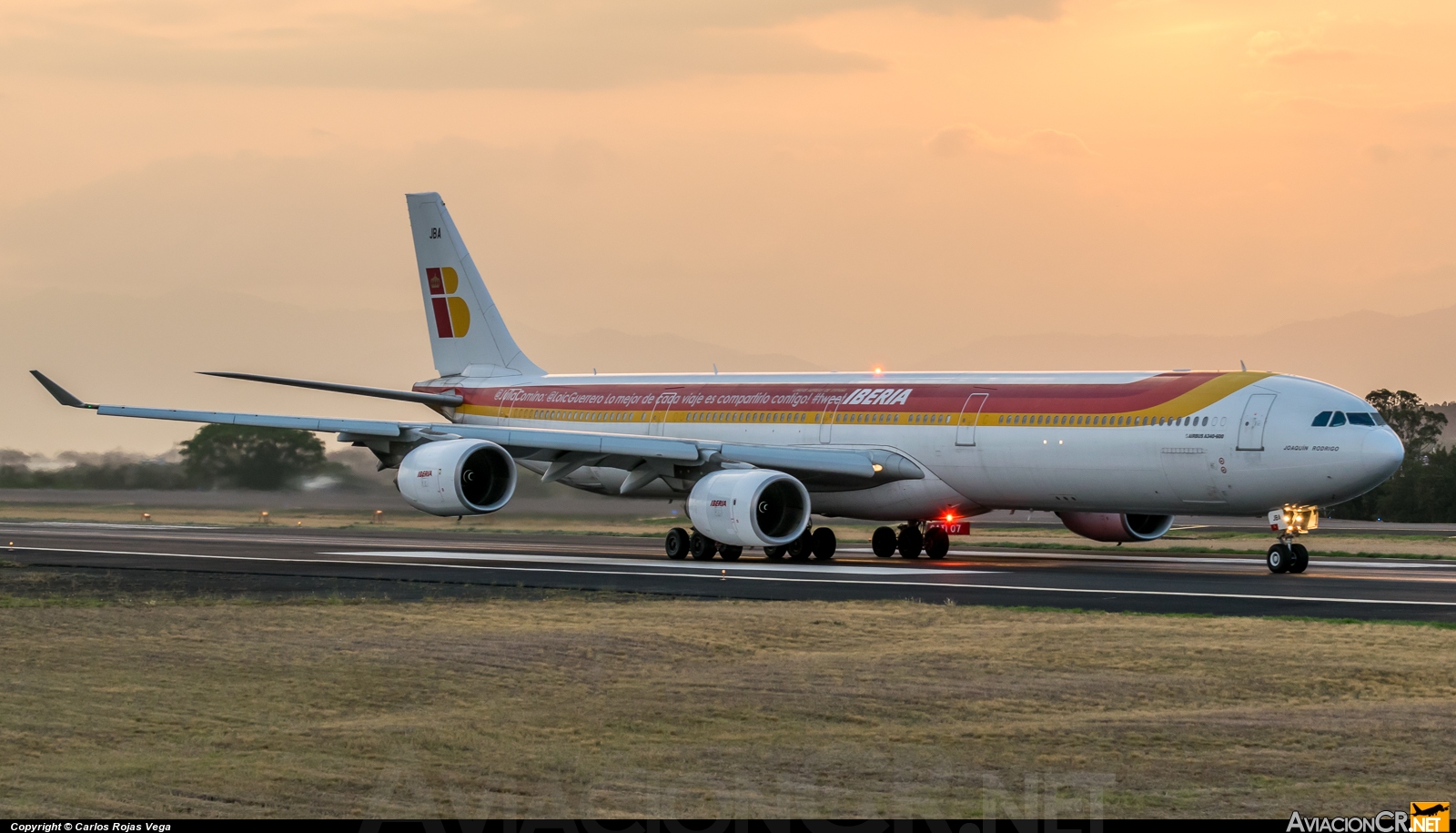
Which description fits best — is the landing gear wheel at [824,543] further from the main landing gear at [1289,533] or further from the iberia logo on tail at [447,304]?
the iberia logo on tail at [447,304]

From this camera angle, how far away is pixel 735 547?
32969 millimetres

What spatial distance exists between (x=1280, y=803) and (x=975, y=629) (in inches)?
358

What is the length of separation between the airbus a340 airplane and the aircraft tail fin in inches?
124

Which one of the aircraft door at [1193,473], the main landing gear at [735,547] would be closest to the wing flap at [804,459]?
the main landing gear at [735,547]

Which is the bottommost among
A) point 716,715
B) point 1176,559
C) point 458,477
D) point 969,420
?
point 716,715

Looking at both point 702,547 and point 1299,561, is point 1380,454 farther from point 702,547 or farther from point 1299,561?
point 702,547

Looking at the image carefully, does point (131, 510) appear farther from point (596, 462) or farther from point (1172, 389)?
point (1172, 389)

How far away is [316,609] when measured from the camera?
20141mm

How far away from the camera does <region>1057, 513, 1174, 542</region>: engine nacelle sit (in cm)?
3394

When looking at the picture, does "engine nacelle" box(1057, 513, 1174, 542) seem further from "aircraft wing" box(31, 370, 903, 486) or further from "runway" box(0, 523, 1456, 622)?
"aircraft wing" box(31, 370, 903, 486)

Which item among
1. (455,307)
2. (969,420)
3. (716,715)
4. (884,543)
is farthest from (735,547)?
(716,715)

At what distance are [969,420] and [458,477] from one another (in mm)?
10010

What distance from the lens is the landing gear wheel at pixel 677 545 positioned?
109 ft

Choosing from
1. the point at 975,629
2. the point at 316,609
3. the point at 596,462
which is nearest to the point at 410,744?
the point at 975,629
